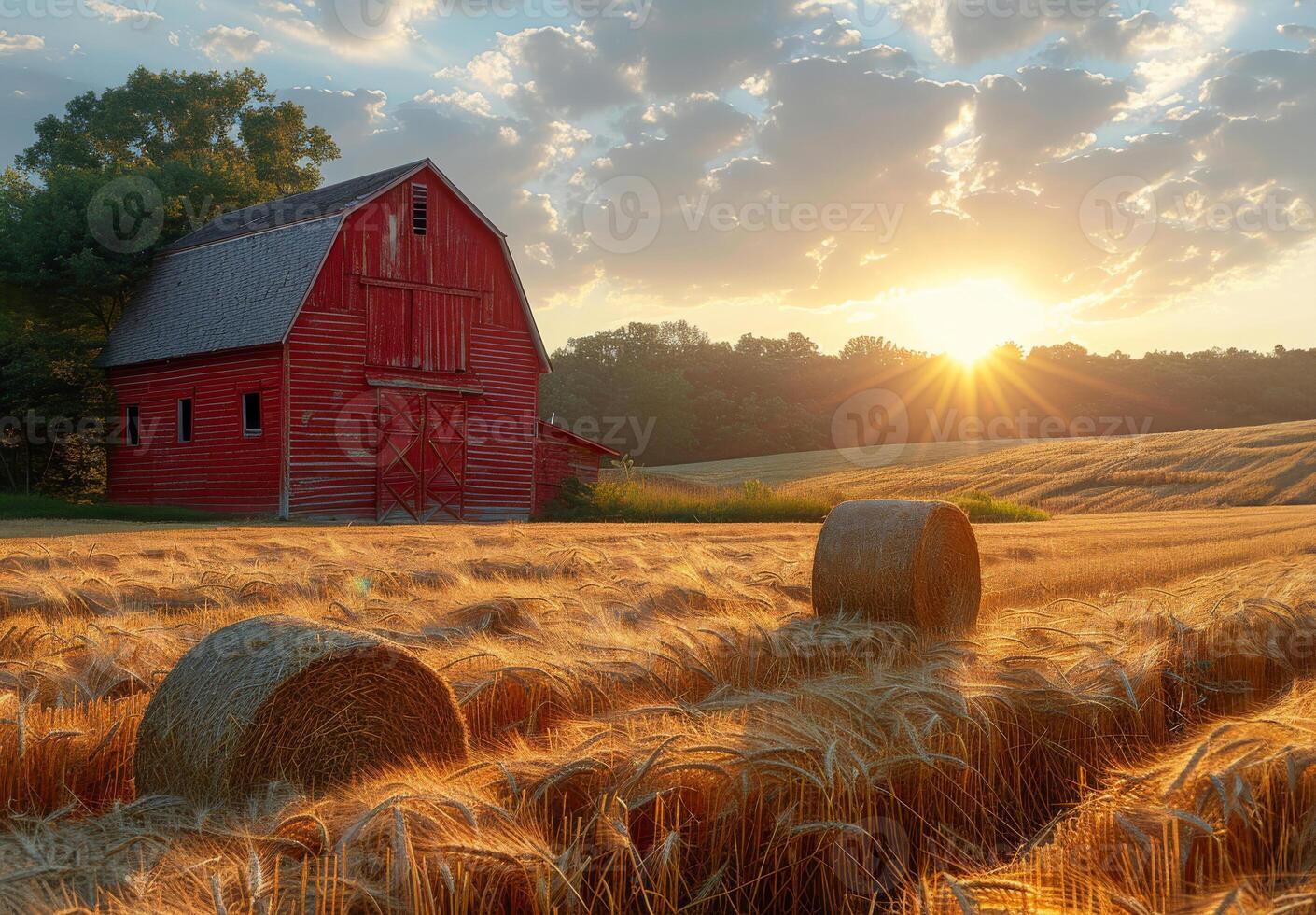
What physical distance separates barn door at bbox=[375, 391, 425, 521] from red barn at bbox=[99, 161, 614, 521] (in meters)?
0.03

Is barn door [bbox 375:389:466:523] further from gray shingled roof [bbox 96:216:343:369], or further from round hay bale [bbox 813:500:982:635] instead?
round hay bale [bbox 813:500:982:635]

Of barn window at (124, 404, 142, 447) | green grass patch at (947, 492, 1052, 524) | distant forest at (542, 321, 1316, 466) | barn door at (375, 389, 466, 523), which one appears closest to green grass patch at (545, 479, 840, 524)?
barn door at (375, 389, 466, 523)

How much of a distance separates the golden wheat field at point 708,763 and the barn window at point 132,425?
20.1m

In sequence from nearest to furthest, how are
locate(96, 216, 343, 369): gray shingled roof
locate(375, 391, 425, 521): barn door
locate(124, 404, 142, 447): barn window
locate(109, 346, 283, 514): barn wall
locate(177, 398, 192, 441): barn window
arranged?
locate(96, 216, 343, 369): gray shingled roof
locate(109, 346, 283, 514): barn wall
locate(375, 391, 425, 521): barn door
locate(177, 398, 192, 441): barn window
locate(124, 404, 142, 447): barn window

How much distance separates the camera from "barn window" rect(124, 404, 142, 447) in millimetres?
26094

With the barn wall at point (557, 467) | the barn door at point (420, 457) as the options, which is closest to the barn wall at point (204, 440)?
the barn door at point (420, 457)

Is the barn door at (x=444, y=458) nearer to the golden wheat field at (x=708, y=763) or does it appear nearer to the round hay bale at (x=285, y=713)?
the golden wheat field at (x=708, y=763)

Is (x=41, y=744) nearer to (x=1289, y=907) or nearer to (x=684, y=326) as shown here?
(x=1289, y=907)

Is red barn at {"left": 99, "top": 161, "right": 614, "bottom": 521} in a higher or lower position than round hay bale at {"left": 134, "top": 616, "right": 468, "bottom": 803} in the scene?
higher

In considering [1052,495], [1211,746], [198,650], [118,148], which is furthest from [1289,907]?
[118,148]

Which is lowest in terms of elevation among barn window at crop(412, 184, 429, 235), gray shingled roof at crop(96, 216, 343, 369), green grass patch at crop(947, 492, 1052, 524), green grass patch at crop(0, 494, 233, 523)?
green grass patch at crop(947, 492, 1052, 524)

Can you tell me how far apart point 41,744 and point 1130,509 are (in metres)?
27.2

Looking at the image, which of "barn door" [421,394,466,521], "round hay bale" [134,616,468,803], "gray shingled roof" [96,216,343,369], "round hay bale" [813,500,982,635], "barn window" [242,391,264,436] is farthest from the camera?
"barn door" [421,394,466,521]

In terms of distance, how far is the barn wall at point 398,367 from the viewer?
2209 cm
